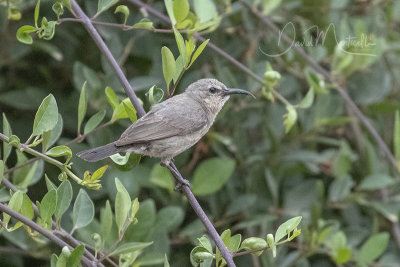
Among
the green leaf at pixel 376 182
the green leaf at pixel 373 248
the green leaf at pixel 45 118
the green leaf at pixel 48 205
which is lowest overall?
the green leaf at pixel 373 248

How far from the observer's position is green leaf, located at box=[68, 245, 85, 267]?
7.09 ft

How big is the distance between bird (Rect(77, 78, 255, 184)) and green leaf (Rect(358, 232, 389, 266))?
3.83ft

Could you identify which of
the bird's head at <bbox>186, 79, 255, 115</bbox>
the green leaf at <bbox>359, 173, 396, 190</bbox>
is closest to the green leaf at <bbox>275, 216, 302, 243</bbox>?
the bird's head at <bbox>186, 79, 255, 115</bbox>

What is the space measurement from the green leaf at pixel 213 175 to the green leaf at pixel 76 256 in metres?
1.64

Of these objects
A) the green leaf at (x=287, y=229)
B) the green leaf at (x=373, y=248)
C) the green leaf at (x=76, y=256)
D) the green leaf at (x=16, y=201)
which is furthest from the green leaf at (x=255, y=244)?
the green leaf at (x=373, y=248)

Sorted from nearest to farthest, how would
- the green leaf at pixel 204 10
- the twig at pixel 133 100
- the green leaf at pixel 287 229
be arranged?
1. the twig at pixel 133 100
2. the green leaf at pixel 287 229
3. the green leaf at pixel 204 10

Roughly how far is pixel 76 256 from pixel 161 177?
156cm

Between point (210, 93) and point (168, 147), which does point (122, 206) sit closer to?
point (168, 147)

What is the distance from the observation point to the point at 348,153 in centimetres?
416

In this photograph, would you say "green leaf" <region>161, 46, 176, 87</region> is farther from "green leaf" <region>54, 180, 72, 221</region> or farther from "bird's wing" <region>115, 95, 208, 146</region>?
"green leaf" <region>54, 180, 72, 221</region>

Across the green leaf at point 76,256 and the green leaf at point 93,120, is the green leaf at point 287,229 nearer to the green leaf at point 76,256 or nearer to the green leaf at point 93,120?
the green leaf at point 76,256

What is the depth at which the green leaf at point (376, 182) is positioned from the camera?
13.6ft

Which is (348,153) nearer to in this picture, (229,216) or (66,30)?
(229,216)

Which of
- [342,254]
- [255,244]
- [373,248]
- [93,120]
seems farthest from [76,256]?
[373,248]
